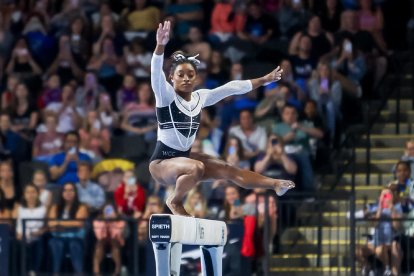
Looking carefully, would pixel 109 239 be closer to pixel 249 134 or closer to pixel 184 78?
pixel 249 134

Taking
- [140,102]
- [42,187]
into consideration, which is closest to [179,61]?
[42,187]

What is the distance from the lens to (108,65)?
67.2 feet

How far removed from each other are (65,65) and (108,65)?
A: 69 cm

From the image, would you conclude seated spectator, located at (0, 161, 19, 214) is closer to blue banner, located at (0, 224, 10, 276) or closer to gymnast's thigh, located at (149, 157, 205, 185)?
blue banner, located at (0, 224, 10, 276)

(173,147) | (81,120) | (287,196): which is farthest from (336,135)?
(173,147)

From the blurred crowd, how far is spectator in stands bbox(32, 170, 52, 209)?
0.7 inches

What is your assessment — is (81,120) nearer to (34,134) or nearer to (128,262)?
(34,134)

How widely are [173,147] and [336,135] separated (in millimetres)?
6785

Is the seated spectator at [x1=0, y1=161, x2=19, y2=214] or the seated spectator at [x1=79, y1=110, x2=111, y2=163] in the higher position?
the seated spectator at [x1=79, y1=110, x2=111, y2=163]

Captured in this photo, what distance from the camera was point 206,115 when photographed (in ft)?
63.1

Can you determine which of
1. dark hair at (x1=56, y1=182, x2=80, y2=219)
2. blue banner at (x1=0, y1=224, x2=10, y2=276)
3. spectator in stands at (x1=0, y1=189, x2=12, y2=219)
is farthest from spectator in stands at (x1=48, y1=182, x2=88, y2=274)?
spectator in stands at (x1=0, y1=189, x2=12, y2=219)

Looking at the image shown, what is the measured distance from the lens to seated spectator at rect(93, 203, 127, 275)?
57.6ft

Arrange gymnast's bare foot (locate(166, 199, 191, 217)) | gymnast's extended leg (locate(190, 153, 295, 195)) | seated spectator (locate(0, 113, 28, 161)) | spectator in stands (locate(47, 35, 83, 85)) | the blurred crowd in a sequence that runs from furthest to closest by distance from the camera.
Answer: spectator in stands (locate(47, 35, 83, 85)), seated spectator (locate(0, 113, 28, 161)), the blurred crowd, gymnast's extended leg (locate(190, 153, 295, 195)), gymnast's bare foot (locate(166, 199, 191, 217))

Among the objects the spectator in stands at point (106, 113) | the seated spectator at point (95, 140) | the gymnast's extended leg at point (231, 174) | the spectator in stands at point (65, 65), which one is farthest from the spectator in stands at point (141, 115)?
the gymnast's extended leg at point (231, 174)
